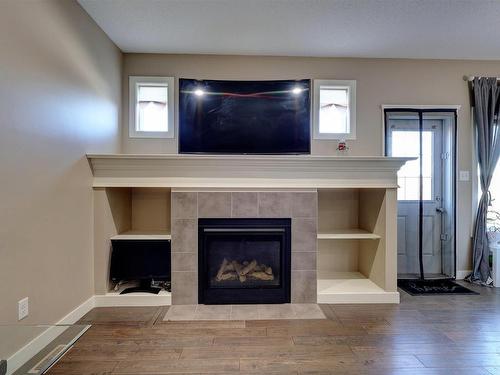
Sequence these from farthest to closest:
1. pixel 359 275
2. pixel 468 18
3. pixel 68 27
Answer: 1. pixel 359 275
2. pixel 468 18
3. pixel 68 27

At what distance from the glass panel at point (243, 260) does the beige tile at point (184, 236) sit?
0.55ft

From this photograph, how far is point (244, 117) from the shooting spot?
3506 mm

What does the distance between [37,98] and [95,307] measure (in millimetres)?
1926

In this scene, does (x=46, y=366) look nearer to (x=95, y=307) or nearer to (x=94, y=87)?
(x=95, y=307)

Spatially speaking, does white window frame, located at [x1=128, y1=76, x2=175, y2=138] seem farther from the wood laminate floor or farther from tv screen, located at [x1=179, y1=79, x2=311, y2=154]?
the wood laminate floor

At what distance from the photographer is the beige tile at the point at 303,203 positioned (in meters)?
3.02

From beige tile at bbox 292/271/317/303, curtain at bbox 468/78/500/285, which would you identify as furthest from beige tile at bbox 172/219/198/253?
curtain at bbox 468/78/500/285

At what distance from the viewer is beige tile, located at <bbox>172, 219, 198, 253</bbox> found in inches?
117

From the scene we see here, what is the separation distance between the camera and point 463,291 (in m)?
3.37

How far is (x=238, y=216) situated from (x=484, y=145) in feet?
10.0

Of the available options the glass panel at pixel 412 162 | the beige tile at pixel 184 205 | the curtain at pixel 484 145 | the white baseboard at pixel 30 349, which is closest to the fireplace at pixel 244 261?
the beige tile at pixel 184 205

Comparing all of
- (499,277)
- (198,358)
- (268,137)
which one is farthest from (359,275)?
(198,358)

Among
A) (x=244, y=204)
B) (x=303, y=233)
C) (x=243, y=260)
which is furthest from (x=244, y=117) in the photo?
(x=243, y=260)

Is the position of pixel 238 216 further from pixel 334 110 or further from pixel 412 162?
pixel 412 162
